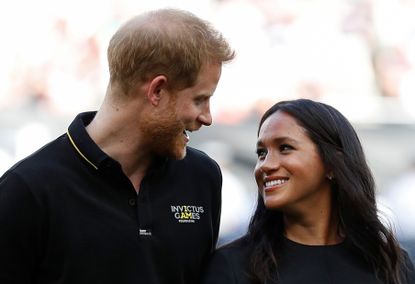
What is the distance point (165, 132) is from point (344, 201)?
0.63 metres

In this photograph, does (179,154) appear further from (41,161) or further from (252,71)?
(252,71)

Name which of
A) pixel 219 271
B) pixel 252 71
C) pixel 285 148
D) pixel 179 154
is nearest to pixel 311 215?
pixel 285 148

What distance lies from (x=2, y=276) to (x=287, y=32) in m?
6.10

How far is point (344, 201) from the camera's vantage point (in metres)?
2.82

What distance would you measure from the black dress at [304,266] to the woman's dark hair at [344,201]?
0.09 feet

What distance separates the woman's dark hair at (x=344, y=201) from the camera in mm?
2768

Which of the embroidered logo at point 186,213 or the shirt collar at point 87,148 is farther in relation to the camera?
the embroidered logo at point 186,213

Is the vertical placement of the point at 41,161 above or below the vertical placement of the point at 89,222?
above

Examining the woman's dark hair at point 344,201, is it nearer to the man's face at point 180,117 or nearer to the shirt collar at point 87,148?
the man's face at point 180,117

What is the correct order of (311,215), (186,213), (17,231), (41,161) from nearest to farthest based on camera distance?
(17,231) → (41,161) → (186,213) → (311,215)

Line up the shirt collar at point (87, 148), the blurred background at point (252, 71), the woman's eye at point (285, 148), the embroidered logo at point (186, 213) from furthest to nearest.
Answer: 1. the blurred background at point (252, 71)
2. the woman's eye at point (285, 148)
3. the embroidered logo at point (186, 213)
4. the shirt collar at point (87, 148)

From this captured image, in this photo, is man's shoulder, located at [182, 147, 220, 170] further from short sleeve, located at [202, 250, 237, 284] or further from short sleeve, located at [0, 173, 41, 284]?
short sleeve, located at [0, 173, 41, 284]

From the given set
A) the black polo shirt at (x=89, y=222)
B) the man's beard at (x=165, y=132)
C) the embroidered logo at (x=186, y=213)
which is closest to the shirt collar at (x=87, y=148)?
the black polo shirt at (x=89, y=222)

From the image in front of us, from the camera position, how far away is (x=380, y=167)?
7.92 meters
